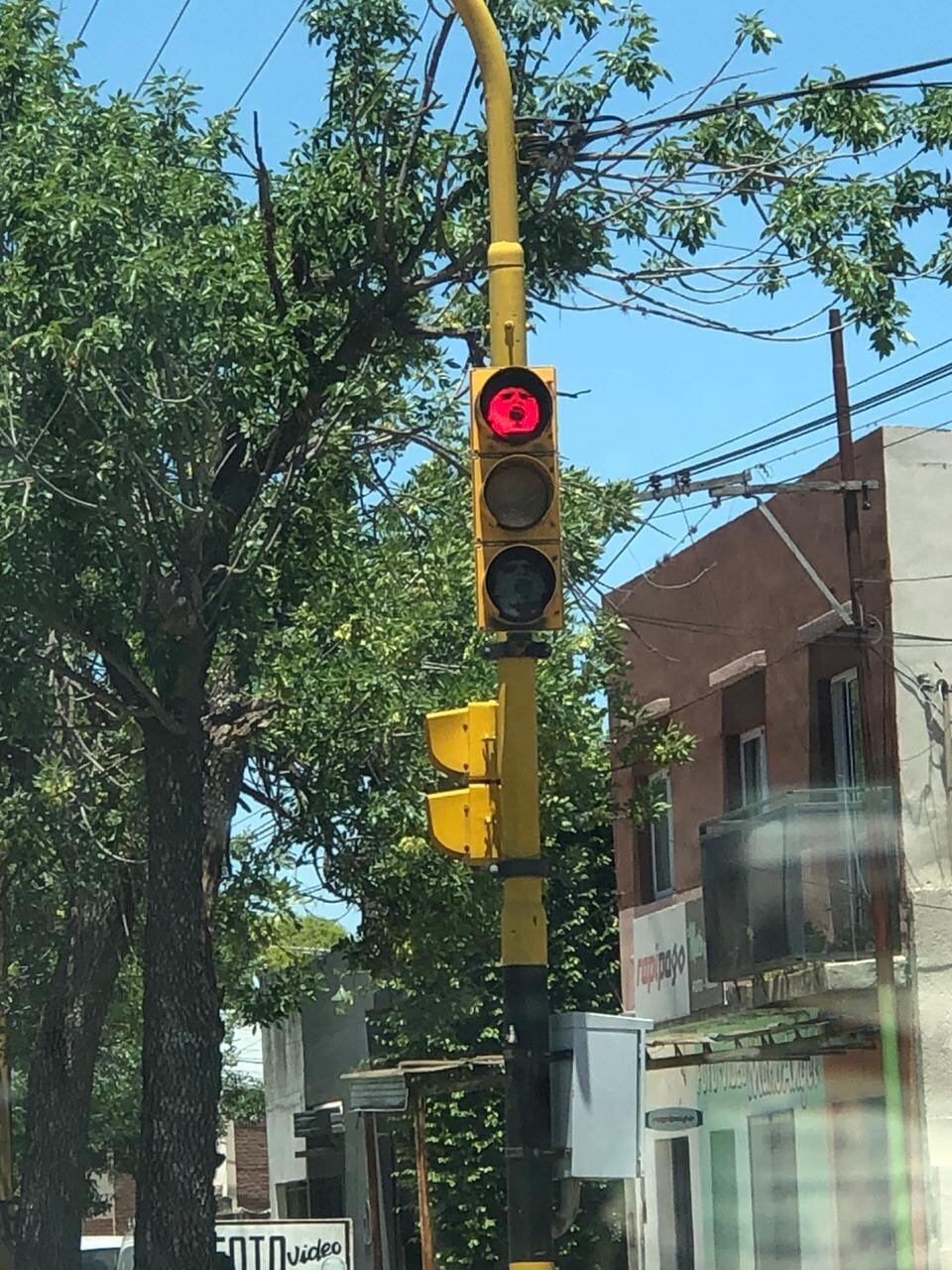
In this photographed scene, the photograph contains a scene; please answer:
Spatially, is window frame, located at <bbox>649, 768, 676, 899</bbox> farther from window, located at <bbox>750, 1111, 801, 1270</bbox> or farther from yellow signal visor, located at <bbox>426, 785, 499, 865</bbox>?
yellow signal visor, located at <bbox>426, 785, 499, 865</bbox>

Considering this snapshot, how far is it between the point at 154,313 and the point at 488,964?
16.4m

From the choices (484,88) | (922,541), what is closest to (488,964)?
(922,541)

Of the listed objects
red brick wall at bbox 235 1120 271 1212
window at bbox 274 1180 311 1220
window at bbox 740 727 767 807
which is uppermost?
window at bbox 740 727 767 807

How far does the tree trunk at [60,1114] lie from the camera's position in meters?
17.8

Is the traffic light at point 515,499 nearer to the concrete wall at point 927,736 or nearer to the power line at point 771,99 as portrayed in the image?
the power line at point 771,99

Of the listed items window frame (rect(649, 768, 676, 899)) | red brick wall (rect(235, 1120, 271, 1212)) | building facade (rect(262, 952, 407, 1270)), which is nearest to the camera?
window frame (rect(649, 768, 676, 899))

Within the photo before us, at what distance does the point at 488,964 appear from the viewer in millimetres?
26766

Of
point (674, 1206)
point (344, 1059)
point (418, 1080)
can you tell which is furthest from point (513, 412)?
point (344, 1059)

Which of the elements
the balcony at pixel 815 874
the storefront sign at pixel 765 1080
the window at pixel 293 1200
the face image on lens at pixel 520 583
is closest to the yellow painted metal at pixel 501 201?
the face image on lens at pixel 520 583

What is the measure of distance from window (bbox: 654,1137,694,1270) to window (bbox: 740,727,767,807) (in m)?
4.09

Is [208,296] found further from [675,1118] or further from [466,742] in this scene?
[675,1118]

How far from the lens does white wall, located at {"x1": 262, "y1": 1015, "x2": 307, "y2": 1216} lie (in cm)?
4141

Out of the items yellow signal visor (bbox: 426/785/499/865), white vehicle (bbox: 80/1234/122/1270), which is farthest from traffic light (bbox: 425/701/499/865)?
white vehicle (bbox: 80/1234/122/1270)

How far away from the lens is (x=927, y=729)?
741 inches
